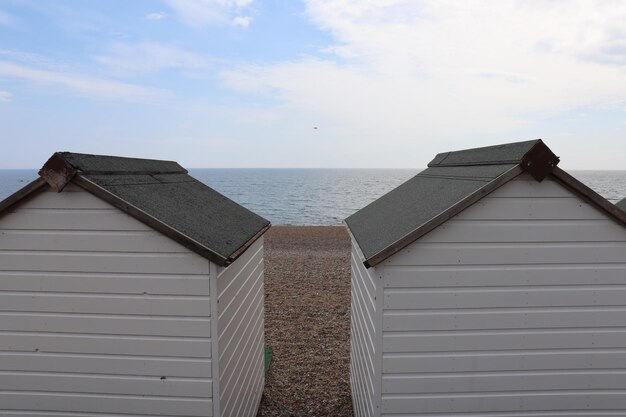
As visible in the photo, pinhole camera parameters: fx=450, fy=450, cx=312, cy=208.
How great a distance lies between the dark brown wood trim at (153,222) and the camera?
4.55 meters

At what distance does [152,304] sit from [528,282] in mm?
4160

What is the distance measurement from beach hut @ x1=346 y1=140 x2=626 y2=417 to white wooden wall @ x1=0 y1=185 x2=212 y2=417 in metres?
2.04

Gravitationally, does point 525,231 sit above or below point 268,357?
above

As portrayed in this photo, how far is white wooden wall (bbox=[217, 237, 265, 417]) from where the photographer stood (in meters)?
5.01

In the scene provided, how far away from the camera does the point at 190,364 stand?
482 centimetres

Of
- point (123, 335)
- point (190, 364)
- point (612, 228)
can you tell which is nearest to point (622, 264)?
point (612, 228)

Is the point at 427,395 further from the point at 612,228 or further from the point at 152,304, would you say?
the point at 152,304

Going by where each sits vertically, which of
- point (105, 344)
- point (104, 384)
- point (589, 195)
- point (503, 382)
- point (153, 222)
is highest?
point (589, 195)

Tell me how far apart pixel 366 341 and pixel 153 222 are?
3.07 m

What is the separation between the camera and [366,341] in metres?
5.83

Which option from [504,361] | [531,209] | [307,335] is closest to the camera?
[531,209]

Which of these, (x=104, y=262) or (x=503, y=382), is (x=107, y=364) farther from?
(x=503, y=382)

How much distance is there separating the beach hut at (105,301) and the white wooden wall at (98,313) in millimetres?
11

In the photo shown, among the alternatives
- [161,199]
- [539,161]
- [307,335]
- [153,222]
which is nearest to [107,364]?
[153,222]
